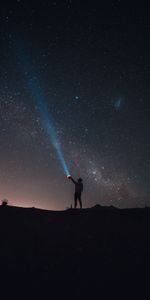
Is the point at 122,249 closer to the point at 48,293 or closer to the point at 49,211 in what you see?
the point at 48,293

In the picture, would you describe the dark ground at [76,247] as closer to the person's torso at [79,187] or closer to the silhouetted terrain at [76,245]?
the silhouetted terrain at [76,245]

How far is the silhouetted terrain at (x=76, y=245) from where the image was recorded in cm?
1070

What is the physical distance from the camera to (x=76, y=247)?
12.0 meters

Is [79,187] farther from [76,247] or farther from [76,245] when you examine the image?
[76,247]

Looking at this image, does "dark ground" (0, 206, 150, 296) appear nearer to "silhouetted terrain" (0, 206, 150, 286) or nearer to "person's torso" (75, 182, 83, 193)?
"silhouetted terrain" (0, 206, 150, 286)

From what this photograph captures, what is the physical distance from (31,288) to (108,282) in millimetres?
3432

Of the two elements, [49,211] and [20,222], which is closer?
[20,222]

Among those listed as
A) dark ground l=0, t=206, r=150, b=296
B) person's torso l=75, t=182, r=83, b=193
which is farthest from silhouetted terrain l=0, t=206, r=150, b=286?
person's torso l=75, t=182, r=83, b=193

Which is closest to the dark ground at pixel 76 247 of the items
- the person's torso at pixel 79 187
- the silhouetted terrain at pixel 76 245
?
the silhouetted terrain at pixel 76 245

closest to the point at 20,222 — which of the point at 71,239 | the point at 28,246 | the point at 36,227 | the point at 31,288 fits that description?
the point at 36,227

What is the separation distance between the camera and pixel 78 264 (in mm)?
11078

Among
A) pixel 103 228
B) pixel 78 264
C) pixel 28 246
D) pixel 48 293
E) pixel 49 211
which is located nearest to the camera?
pixel 48 293

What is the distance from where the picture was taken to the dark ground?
34.6ft

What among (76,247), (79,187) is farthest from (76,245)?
(79,187)
